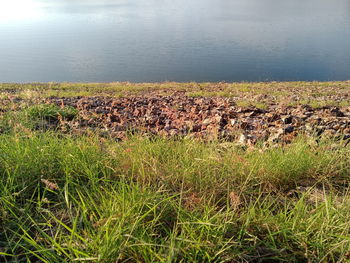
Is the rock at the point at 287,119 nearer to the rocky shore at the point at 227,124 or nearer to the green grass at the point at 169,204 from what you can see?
the rocky shore at the point at 227,124

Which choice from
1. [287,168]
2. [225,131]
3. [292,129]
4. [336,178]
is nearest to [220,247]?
[287,168]

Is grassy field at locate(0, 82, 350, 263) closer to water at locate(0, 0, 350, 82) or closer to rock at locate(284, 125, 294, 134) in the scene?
rock at locate(284, 125, 294, 134)

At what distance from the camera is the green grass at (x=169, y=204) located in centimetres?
202

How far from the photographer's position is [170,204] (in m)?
2.50

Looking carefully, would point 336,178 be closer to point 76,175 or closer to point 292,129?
point 292,129

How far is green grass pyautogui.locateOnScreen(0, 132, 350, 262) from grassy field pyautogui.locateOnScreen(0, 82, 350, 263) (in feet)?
0.04

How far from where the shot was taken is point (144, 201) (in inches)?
89.4

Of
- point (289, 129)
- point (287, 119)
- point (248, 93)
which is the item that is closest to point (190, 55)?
point (248, 93)

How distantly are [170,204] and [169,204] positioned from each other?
14 millimetres

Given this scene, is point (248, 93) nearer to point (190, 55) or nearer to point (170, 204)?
point (170, 204)

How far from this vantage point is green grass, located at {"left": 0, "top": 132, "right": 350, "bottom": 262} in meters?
2.02

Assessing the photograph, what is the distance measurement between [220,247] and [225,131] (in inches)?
124

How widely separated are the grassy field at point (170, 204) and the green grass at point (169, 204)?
1cm

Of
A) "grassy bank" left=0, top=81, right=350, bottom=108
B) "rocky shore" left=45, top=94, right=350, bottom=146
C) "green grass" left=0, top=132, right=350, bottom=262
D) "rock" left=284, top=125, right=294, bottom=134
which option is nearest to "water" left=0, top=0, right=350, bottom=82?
"grassy bank" left=0, top=81, right=350, bottom=108
